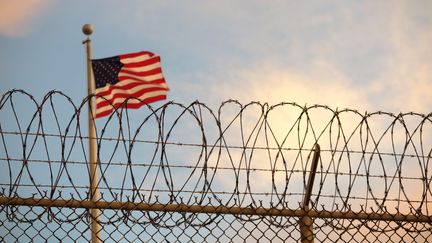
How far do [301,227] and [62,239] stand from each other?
193cm

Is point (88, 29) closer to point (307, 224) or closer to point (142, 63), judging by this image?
point (142, 63)

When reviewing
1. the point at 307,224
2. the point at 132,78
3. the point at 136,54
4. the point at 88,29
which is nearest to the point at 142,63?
the point at 136,54

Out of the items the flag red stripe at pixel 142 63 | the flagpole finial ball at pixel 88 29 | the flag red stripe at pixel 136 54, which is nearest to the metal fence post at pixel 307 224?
the flag red stripe at pixel 142 63

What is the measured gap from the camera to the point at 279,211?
15.8 ft

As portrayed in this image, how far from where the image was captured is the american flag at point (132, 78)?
49.4 feet

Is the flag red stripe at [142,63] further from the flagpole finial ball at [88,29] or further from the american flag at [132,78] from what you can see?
the flagpole finial ball at [88,29]

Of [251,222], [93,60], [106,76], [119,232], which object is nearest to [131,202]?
[119,232]

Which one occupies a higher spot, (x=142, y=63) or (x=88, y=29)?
(x=88, y=29)

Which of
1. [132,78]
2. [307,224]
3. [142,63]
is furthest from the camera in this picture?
[142,63]

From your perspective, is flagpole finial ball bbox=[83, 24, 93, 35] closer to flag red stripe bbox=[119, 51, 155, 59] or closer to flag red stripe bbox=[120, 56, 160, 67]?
flag red stripe bbox=[119, 51, 155, 59]

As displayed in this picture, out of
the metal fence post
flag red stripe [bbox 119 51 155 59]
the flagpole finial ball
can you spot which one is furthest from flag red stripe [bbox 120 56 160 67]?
the metal fence post

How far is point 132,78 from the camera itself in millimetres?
15117

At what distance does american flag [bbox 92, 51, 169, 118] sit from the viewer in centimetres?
1506

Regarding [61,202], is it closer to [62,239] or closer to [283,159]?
[62,239]
